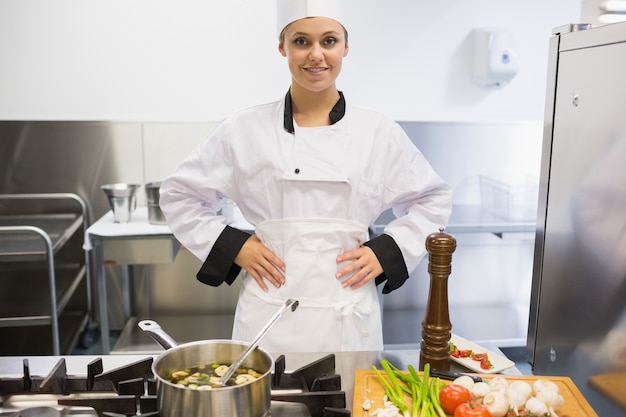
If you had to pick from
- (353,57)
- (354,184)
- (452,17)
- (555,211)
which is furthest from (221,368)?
(452,17)

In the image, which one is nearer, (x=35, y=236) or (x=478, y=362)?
(x=478, y=362)

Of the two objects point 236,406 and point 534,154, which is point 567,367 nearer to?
point 236,406

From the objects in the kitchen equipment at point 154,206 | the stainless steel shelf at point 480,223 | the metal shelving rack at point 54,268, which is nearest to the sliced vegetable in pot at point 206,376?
the stainless steel shelf at point 480,223

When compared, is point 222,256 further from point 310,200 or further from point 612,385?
point 612,385

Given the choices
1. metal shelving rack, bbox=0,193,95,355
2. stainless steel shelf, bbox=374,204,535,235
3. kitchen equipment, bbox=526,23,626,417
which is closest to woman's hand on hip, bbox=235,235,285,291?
kitchen equipment, bbox=526,23,626,417

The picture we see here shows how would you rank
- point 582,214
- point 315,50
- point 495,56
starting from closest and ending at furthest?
1. point 582,214
2. point 315,50
3. point 495,56

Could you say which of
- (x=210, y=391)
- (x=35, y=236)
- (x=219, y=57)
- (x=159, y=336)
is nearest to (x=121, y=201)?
(x=35, y=236)

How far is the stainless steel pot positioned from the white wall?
2.19m

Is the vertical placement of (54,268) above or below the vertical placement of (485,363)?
below

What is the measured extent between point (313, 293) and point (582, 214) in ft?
1.80

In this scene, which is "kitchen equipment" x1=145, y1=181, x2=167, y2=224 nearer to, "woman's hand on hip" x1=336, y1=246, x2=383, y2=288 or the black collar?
the black collar

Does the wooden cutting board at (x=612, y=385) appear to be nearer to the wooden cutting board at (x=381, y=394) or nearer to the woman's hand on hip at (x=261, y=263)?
the wooden cutting board at (x=381, y=394)

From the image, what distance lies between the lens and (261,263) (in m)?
1.30

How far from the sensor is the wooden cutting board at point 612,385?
98 centimetres
